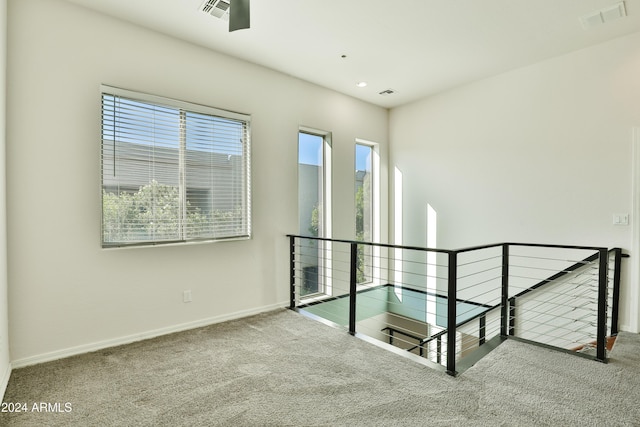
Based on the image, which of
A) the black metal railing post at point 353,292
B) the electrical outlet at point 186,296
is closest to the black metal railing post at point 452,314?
the black metal railing post at point 353,292

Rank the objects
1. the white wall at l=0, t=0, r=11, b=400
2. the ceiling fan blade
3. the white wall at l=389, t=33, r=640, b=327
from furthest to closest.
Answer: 1. the white wall at l=389, t=33, r=640, b=327
2. the white wall at l=0, t=0, r=11, b=400
3. the ceiling fan blade

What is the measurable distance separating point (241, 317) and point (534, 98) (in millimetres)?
4075

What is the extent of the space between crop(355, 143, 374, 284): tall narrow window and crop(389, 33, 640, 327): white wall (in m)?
0.58

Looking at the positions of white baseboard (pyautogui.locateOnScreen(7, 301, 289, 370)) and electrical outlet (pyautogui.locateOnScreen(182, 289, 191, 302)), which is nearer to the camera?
white baseboard (pyautogui.locateOnScreen(7, 301, 289, 370))

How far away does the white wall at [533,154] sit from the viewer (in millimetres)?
3209

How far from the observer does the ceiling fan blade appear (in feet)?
5.86

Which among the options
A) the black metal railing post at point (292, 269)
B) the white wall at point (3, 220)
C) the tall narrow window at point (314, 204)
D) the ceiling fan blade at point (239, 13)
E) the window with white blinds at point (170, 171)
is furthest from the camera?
the tall narrow window at point (314, 204)

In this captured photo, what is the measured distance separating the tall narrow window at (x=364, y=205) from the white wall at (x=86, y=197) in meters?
1.79

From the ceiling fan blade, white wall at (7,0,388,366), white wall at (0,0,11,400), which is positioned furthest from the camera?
white wall at (7,0,388,366)

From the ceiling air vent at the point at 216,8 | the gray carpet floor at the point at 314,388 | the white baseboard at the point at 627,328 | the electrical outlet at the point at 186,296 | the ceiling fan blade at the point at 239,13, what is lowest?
the gray carpet floor at the point at 314,388

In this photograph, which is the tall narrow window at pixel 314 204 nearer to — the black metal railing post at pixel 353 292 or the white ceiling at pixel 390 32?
the white ceiling at pixel 390 32

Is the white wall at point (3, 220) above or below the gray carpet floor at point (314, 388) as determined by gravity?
above

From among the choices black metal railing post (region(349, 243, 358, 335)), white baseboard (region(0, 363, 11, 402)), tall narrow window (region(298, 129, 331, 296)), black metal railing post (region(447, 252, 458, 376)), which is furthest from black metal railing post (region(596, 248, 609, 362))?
white baseboard (region(0, 363, 11, 402))

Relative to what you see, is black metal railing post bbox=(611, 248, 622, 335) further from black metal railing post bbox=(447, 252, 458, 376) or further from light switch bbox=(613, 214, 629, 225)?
black metal railing post bbox=(447, 252, 458, 376)
